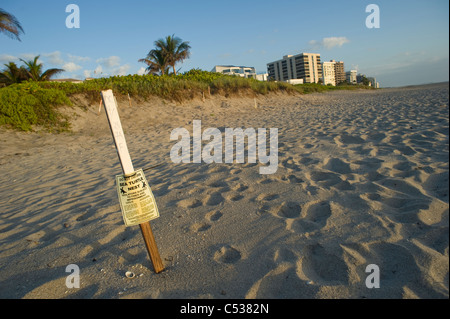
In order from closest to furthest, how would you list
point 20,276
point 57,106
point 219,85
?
point 20,276 → point 57,106 → point 219,85

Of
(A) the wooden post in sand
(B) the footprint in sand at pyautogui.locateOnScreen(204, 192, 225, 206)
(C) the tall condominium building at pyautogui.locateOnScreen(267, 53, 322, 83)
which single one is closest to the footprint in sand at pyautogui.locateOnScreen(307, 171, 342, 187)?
(B) the footprint in sand at pyautogui.locateOnScreen(204, 192, 225, 206)

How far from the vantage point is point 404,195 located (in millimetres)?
2316

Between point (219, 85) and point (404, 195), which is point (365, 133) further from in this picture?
point (219, 85)

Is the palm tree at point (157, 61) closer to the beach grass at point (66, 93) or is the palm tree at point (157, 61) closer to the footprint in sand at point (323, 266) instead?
the beach grass at point (66, 93)

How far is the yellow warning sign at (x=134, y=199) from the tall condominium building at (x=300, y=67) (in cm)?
9021

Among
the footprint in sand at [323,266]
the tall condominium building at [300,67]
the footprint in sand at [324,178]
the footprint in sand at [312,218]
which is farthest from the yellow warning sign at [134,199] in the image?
the tall condominium building at [300,67]

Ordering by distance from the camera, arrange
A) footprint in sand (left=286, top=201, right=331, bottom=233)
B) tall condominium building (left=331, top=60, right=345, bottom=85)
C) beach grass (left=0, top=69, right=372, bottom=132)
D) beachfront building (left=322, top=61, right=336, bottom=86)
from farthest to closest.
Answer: tall condominium building (left=331, top=60, right=345, bottom=85) < beachfront building (left=322, top=61, right=336, bottom=86) < beach grass (left=0, top=69, right=372, bottom=132) < footprint in sand (left=286, top=201, right=331, bottom=233)

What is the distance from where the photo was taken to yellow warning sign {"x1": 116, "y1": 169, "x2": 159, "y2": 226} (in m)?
1.57

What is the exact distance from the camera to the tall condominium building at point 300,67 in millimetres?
89375

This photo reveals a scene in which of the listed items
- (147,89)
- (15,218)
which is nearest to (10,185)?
(15,218)

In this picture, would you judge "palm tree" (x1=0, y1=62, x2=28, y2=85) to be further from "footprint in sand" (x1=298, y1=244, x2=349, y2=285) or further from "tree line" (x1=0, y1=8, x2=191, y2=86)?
"footprint in sand" (x1=298, y1=244, x2=349, y2=285)

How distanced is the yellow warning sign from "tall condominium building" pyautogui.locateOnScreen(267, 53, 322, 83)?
90214mm

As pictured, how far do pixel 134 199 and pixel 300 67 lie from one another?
9923 centimetres
